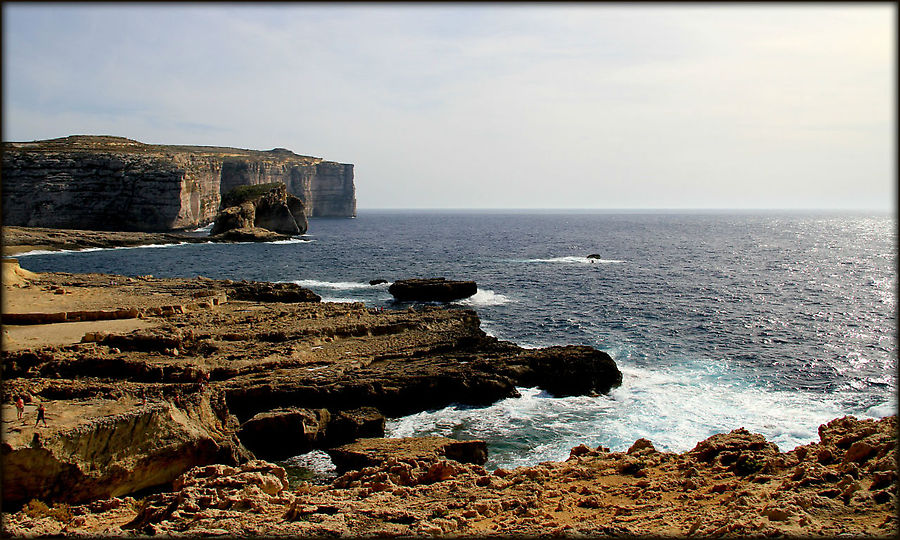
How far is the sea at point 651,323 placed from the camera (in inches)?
882

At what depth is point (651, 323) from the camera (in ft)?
129

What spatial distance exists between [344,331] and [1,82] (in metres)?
23.8

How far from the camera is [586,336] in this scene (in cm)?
3603

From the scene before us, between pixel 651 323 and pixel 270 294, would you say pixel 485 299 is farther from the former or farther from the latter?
pixel 270 294

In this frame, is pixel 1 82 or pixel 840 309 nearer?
pixel 1 82

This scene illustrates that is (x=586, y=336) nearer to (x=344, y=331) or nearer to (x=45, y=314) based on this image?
(x=344, y=331)

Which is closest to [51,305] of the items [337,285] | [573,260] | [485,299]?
[337,285]

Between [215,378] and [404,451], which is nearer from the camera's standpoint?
[404,451]

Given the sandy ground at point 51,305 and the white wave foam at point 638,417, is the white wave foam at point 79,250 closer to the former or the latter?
the sandy ground at point 51,305

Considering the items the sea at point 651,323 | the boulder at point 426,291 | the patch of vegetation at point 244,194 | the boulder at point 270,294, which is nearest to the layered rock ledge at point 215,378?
the sea at point 651,323

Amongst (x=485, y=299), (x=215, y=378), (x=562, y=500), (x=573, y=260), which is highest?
(x=573, y=260)

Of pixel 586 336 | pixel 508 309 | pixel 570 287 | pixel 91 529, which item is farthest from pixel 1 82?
pixel 570 287

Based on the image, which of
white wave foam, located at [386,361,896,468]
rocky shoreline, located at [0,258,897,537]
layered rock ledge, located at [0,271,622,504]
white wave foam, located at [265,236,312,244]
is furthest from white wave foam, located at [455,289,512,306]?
white wave foam, located at [265,236,312,244]

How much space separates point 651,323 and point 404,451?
2681cm
